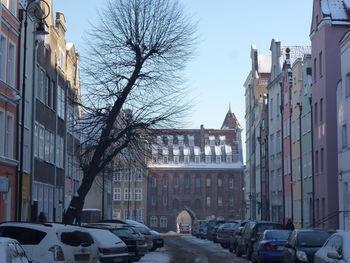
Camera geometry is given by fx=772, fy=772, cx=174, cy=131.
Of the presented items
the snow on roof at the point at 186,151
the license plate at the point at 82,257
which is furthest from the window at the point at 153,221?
the license plate at the point at 82,257

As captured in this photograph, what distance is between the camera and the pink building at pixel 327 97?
44.8m

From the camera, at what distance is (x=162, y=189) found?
121 meters

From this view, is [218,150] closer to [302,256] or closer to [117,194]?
[117,194]

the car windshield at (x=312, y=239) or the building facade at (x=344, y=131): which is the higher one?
the building facade at (x=344, y=131)

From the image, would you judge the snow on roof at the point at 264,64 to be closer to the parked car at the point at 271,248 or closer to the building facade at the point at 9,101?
the building facade at the point at 9,101

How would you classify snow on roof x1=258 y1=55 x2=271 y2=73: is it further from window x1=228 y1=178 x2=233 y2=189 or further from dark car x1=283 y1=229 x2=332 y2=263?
dark car x1=283 y1=229 x2=332 y2=263

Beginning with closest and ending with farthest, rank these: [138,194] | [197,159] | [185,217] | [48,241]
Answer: [48,241], [138,194], [197,159], [185,217]

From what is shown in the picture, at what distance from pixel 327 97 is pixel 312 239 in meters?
24.5

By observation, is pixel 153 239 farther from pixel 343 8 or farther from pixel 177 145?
pixel 177 145

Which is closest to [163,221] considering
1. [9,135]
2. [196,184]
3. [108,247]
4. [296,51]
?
[196,184]

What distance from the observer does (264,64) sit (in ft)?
283

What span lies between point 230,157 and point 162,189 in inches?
486

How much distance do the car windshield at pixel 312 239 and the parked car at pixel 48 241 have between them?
676 centimetres

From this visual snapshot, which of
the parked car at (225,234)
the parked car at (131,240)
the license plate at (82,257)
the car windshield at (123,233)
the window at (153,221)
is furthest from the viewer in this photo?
the window at (153,221)
